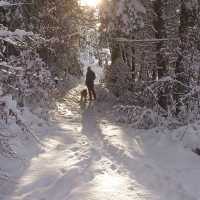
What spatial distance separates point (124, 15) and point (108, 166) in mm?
4824

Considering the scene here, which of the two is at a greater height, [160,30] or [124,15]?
[124,15]

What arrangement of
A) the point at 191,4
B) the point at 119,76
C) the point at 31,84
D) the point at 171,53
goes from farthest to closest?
the point at 119,76, the point at 31,84, the point at 191,4, the point at 171,53

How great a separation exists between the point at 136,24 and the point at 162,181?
17.0 feet

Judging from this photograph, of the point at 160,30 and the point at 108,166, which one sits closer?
the point at 108,166

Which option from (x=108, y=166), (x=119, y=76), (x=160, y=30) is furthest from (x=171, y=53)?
(x=119, y=76)

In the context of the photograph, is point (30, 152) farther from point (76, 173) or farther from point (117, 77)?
point (117, 77)

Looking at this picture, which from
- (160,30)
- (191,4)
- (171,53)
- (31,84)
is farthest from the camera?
(31,84)

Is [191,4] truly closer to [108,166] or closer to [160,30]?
[160,30]

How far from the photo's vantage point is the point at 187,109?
6.34m

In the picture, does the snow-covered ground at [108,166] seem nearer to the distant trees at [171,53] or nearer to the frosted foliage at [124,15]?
the distant trees at [171,53]

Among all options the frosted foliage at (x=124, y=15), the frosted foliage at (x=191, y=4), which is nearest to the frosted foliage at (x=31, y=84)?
the frosted foliage at (x=124, y=15)

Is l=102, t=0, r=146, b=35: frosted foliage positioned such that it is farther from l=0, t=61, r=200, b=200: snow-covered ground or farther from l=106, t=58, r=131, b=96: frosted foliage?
l=106, t=58, r=131, b=96: frosted foliage

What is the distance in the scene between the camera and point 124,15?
750 cm

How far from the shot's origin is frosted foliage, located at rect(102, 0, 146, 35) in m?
7.48
